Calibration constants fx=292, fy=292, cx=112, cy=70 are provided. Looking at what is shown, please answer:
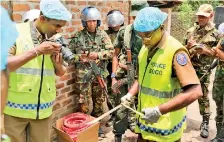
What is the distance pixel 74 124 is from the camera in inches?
150

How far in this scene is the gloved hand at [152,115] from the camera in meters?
2.25

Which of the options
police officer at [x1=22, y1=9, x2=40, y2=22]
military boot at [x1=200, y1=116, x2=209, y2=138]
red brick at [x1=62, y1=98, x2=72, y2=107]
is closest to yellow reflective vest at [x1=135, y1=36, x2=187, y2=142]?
police officer at [x1=22, y1=9, x2=40, y2=22]

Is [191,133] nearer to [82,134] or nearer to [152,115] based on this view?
[82,134]

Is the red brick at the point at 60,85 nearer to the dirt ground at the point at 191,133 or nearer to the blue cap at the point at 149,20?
the dirt ground at the point at 191,133

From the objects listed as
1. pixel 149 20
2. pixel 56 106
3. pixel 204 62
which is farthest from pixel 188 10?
pixel 149 20

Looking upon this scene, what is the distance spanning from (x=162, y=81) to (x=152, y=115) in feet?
1.00

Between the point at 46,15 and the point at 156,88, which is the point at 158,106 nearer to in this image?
the point at 156,88

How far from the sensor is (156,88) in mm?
2426

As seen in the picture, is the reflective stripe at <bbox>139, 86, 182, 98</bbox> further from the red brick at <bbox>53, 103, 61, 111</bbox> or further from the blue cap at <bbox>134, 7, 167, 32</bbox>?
the red brick at <bbox>53, 103, 61, 111</bbox>

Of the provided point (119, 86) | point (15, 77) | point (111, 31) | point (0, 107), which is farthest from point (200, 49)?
point (0, 107)

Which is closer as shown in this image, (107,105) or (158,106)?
(158,106)

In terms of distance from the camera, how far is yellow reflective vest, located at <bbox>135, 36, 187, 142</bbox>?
2375 millimetres

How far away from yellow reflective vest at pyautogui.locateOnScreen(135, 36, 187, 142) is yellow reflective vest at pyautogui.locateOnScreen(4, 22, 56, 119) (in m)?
0.88

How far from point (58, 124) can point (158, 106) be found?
193 cm
